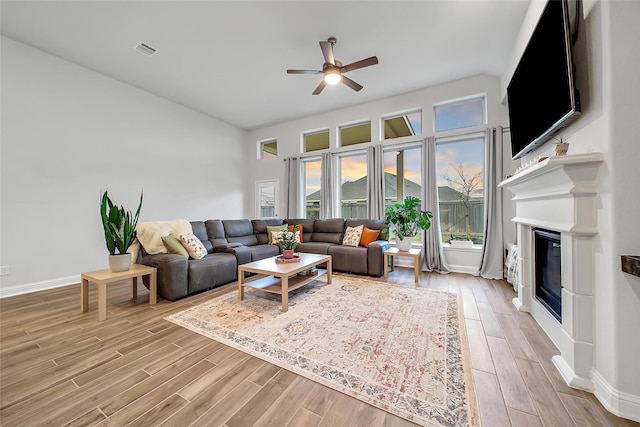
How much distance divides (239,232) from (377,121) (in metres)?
3.74

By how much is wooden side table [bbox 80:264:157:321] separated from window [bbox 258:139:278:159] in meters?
4.65

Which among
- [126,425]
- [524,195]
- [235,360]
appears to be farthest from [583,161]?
[126,425]

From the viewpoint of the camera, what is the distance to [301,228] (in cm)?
532

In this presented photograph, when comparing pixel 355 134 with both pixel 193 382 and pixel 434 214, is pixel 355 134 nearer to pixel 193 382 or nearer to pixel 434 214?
pixel 434 214

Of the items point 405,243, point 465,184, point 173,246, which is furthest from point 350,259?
point 173,246

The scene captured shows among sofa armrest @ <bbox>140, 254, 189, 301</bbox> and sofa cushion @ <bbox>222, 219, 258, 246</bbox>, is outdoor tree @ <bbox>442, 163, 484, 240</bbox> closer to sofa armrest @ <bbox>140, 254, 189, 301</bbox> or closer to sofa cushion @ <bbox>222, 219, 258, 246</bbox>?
sofa cushion @ <bbox>222, 219, 258, 246</bbox>

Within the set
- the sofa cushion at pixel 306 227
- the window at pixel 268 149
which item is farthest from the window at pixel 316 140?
the sofa cushion at pixel 306 227

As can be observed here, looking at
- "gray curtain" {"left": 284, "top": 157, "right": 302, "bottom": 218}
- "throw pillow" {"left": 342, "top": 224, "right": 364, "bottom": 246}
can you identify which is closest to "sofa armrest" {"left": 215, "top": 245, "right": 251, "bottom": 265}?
"throw pillow" {"left": 342, "top": 224, "right": 364, "bottom": 246}

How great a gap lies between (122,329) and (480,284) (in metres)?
4.53

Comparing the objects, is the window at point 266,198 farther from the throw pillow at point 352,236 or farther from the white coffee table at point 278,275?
the white coffee table at point 278,275

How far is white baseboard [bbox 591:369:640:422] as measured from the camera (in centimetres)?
127

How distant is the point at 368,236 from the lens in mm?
4484

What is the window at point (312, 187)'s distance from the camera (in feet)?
20.5

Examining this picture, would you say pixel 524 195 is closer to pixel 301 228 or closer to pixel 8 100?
pixel 301 228
